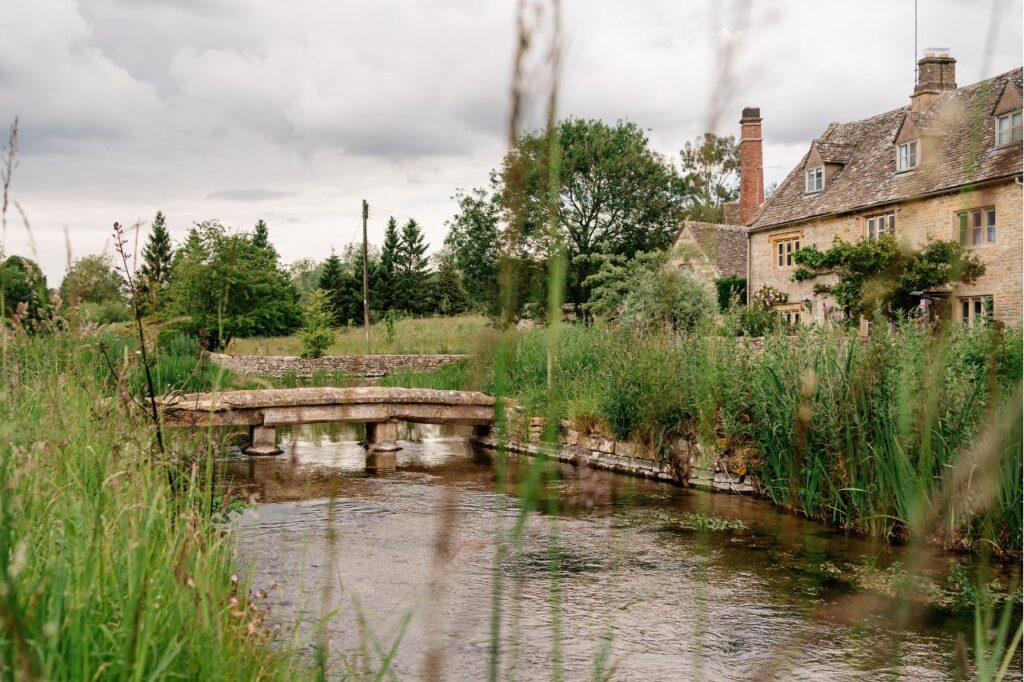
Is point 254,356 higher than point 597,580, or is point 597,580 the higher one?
point 254,356

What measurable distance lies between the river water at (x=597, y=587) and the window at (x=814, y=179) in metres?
19.8

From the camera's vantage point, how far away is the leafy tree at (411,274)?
171ft

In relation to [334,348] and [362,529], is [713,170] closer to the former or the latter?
[362,529]

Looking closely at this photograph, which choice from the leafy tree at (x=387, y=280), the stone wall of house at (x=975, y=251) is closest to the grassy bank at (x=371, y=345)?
the stone wall of house at (x=975, y=251)

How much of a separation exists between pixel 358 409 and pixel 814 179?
1942 cm

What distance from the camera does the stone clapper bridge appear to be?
11.5 meters

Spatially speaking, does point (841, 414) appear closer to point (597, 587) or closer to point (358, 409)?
point (597, 587)

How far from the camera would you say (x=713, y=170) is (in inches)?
33.9

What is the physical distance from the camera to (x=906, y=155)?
75.8 ft

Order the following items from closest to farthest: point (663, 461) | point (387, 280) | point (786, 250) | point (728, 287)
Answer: point (663, 461) → point (786, 250) → point (728, 287) → point (387, 280)

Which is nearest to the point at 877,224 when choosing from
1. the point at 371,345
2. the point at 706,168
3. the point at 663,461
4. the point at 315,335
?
the point at 371,345

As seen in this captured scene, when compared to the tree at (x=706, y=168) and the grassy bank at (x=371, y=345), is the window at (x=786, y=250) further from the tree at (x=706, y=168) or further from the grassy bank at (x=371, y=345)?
the tree at (x=706, y=168)

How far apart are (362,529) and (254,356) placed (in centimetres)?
1395

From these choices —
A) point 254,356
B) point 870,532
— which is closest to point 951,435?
point 870,532
